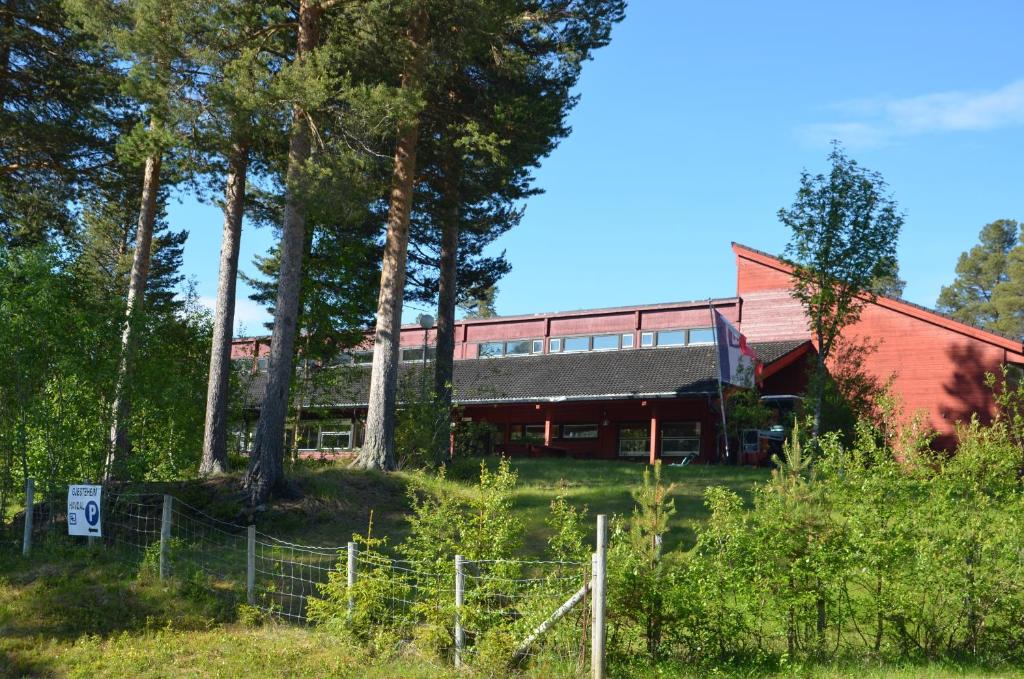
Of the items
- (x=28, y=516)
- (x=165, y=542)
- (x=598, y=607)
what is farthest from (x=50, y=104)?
(x=598, y=607)

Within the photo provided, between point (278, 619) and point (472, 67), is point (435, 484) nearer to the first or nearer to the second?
point (278, 619)

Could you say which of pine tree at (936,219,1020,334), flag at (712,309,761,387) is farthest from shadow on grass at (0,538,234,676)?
pine tree at (936,219,1020,334)

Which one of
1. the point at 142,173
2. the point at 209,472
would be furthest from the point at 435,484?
the point at 142,173

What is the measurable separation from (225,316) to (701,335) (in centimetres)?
Result: 1718

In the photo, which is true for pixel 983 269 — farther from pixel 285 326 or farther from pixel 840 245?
pixel 285 326

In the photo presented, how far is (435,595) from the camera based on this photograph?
10.2 meters

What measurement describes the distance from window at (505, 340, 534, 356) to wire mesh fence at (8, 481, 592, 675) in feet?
74.4

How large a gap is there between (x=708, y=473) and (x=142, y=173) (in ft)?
47.5

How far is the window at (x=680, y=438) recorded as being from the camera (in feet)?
103

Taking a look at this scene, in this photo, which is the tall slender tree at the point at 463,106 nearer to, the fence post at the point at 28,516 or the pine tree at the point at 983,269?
the fence post at the point at 28,516

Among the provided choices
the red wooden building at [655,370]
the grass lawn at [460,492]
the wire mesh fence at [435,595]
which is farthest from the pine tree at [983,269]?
the wire mesh fence at [435,595]

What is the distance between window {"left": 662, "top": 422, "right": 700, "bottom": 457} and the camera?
31250 millimetres

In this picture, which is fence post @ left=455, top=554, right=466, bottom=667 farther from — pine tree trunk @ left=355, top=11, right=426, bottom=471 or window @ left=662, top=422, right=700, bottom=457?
window @ left=662, top=422, right=700, bottom=457

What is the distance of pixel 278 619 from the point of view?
495 inches
